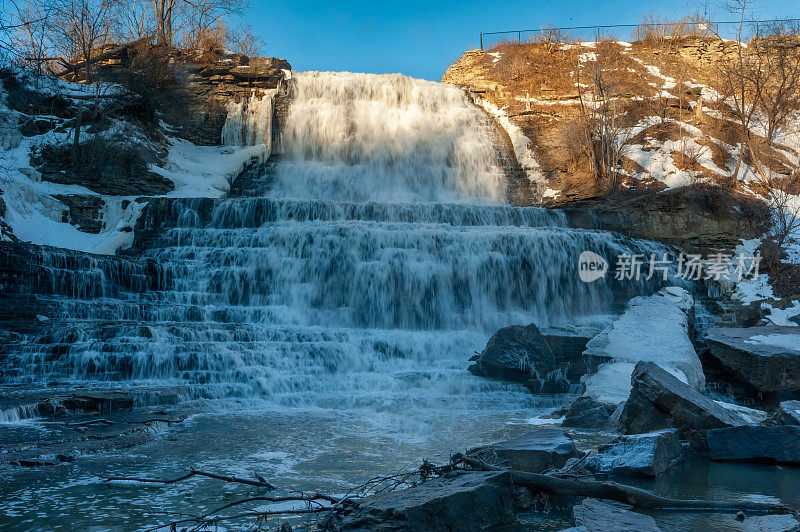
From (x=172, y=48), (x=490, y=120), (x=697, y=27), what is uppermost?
(x=697, y=27)

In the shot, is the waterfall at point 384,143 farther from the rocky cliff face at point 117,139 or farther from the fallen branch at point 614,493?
the fallen branch at point 614,493

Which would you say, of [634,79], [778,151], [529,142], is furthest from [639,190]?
[634,79]

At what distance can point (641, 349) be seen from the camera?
9477 mm

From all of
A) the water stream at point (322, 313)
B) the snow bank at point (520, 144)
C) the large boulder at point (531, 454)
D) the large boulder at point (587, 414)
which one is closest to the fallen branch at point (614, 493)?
the large boulder at point (531, 454)

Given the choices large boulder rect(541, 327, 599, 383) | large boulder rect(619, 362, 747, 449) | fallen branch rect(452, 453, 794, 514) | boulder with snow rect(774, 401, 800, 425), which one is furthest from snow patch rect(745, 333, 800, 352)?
fallen branch rect(452, 453, 794, 514)

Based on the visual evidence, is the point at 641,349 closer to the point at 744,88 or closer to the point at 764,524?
the point at 764,524

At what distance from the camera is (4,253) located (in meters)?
10.5

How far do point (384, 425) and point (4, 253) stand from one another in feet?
25.7

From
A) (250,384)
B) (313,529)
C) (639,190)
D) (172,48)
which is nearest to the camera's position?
(313,529)

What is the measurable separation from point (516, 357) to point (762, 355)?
3637 millimetres

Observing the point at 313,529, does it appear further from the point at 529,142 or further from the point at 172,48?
the point at 172,48

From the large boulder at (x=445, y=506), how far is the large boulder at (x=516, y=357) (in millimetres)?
6226

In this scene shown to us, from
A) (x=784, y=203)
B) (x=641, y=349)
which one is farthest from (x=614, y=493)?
(x=784, y=203)

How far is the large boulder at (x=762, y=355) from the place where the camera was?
886 centimetres
